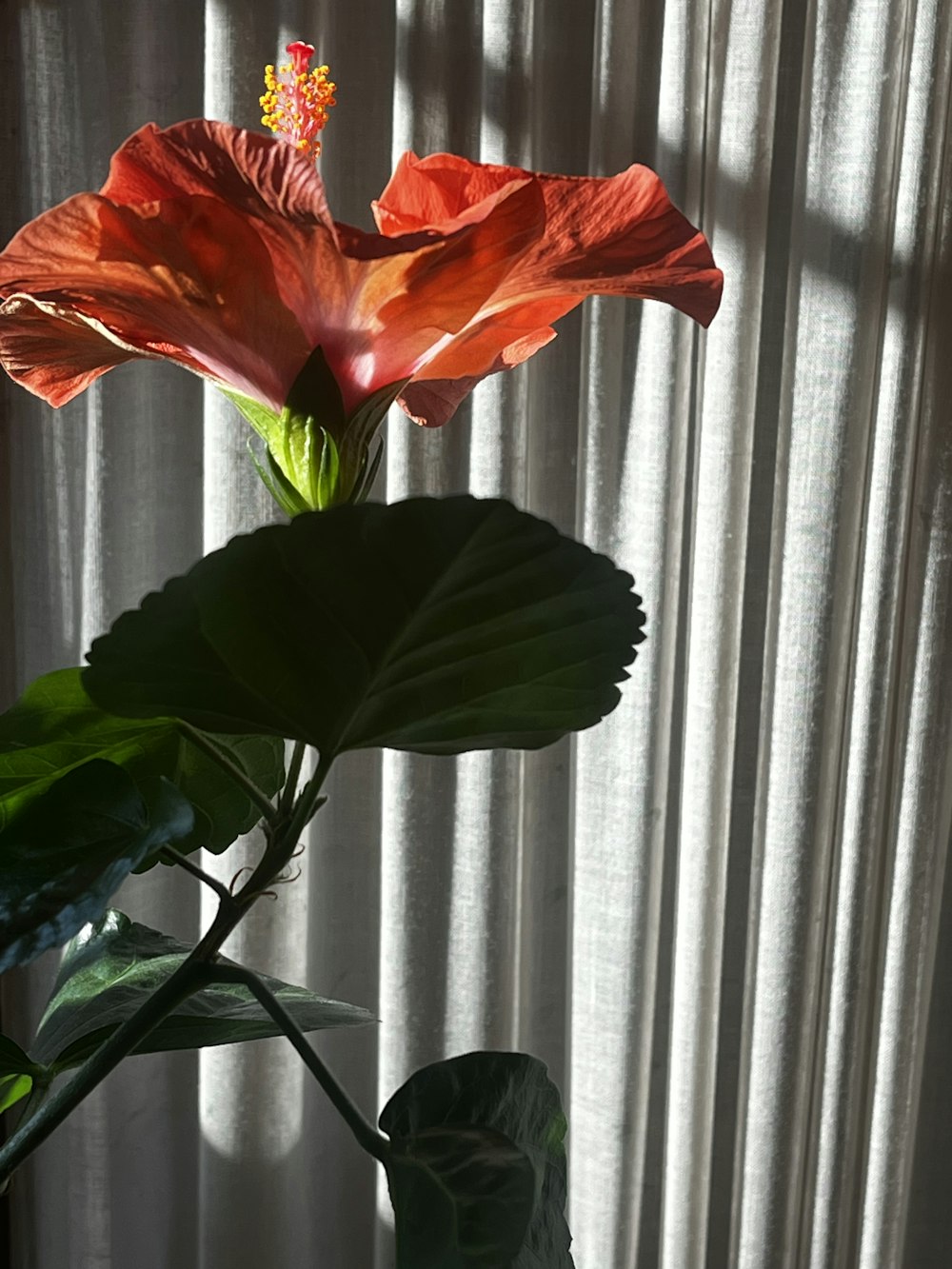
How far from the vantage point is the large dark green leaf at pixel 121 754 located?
1.21ft

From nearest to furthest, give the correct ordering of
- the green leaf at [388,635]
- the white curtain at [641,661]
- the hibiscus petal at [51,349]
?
the green leaf at [388,635], the hibiscus petal at [51,349], the white curtain at [641,661]

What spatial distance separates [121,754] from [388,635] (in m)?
0.15

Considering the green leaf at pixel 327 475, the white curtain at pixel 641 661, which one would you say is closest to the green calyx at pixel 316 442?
the green leaf at pixel 327 475

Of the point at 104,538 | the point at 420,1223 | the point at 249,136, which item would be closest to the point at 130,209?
the point at 249,136

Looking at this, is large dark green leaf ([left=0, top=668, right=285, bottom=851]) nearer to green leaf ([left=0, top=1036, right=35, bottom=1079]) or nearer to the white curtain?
green leaf ([left=0, top=1036, right=35, bottom=1079])

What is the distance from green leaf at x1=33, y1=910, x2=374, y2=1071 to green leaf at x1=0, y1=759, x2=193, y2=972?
0.06 metres

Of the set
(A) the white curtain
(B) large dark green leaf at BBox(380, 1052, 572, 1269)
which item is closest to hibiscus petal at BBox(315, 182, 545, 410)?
(B) large dark green leaf at BBox(380, 1052, 572, 1269)

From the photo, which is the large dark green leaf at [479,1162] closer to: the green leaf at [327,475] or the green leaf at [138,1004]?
the green leaf at [138,1004]

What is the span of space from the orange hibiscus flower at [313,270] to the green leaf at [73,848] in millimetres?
105

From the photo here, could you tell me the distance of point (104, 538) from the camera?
47.5 inches

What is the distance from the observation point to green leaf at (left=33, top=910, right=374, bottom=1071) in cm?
38

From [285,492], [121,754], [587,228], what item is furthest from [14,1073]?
[587,228]

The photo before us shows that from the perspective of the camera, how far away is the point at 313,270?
1.10 feet

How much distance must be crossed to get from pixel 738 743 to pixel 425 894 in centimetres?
39
